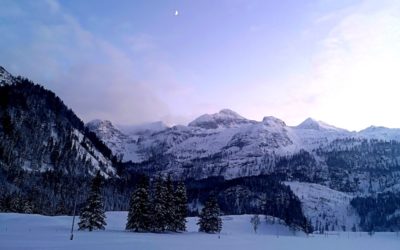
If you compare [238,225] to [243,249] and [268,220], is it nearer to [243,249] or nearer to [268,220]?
[268,220]

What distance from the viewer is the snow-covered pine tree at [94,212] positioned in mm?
80938

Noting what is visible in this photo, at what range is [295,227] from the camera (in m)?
178

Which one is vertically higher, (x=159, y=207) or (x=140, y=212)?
(x=159, y=207)

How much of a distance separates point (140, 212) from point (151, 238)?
78.0ft

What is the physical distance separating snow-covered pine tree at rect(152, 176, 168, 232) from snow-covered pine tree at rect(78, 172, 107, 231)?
11096 mm

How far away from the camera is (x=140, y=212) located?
84.6m

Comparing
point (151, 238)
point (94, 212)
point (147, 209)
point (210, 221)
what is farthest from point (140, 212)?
point (210, 221)

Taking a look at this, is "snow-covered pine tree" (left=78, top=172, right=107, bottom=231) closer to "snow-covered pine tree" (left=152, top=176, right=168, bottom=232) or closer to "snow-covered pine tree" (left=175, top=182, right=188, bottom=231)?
"snow-covered pine tree" (left=152, top=176, right=168, bottom=232)

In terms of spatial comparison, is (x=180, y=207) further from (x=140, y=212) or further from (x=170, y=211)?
(x=140, y=212)

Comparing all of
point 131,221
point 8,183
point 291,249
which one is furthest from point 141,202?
point 8,183

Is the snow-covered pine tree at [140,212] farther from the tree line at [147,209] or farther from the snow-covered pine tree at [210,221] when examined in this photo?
the snow-covered pine tree at [210,221]

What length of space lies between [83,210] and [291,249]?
4585 centimetres

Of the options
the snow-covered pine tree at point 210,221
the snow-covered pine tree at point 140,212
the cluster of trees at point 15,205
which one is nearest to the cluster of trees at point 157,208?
the snow-covered pine tree at point 140,212

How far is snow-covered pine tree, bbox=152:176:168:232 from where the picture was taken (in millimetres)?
86750
